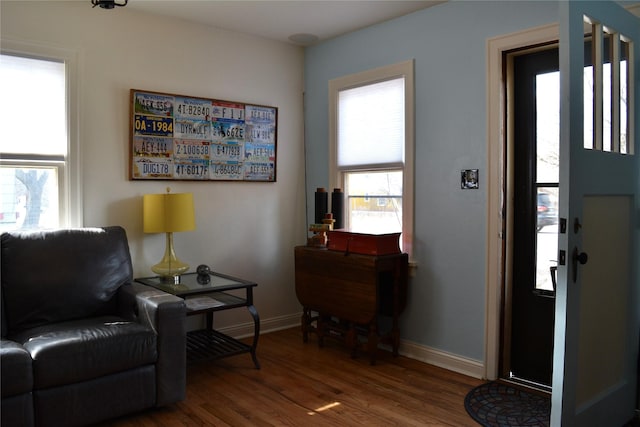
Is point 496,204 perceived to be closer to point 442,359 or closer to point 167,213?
point 442,359

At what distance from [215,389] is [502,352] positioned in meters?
1.77

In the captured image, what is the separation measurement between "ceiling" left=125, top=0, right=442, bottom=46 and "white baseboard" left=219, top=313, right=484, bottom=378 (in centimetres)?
230

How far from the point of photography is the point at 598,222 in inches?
86.4

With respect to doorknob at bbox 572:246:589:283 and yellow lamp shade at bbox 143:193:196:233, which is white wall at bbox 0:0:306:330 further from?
doorknob at bbox 572:246:589:283

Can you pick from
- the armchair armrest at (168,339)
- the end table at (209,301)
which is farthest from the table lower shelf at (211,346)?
the armchair armrest at (168,339)

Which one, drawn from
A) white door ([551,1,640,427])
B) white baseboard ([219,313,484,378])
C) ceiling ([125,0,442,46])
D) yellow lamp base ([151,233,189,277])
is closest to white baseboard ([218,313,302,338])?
white baseboard ([219,313,484,378])

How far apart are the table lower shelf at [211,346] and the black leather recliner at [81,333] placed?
500mm

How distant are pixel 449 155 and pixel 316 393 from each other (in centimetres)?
171

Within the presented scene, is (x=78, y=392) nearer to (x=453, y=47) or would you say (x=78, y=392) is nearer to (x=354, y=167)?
(x=354, y=167)

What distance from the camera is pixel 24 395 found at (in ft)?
7.29

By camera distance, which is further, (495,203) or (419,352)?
(419,352)

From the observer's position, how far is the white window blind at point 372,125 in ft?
11.8

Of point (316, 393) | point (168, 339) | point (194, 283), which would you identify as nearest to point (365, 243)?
point (316, 393)

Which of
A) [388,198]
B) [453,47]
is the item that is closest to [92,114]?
[388,198]
